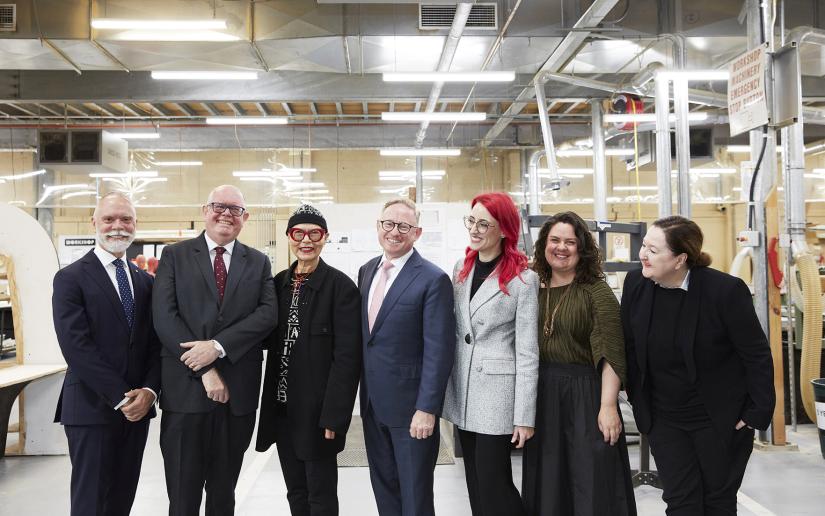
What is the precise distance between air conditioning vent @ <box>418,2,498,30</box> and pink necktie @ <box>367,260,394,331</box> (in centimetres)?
461

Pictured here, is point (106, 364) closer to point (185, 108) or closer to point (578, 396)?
point (578, 396)

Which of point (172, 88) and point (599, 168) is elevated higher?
point (172, 88)

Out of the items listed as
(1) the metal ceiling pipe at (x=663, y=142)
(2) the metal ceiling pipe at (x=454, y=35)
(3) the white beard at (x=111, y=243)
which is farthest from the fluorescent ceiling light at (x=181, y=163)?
(3) the white beard at (x=111, y=243)

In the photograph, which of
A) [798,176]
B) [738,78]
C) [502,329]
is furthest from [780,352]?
[502,329]

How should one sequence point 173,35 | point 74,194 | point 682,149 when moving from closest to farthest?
point 682,149 → point 173,35 → point 74,194

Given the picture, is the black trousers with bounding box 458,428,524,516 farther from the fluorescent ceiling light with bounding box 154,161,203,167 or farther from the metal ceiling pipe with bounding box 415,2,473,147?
the fluorescent ceiling light with bounding box 154,161,203,167

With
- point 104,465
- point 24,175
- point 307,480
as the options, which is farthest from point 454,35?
point 24,175

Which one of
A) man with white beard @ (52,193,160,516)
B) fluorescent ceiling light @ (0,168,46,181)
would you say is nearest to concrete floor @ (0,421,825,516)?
man with white beard @ (52,193,160,516)

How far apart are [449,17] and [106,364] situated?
5169mm

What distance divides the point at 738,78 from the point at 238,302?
433cm

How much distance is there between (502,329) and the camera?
7.54 feet

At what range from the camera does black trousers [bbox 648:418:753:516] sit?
2236 mm

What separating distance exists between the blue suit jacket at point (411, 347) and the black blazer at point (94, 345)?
0.98 meters

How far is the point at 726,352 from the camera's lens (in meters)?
2.26
